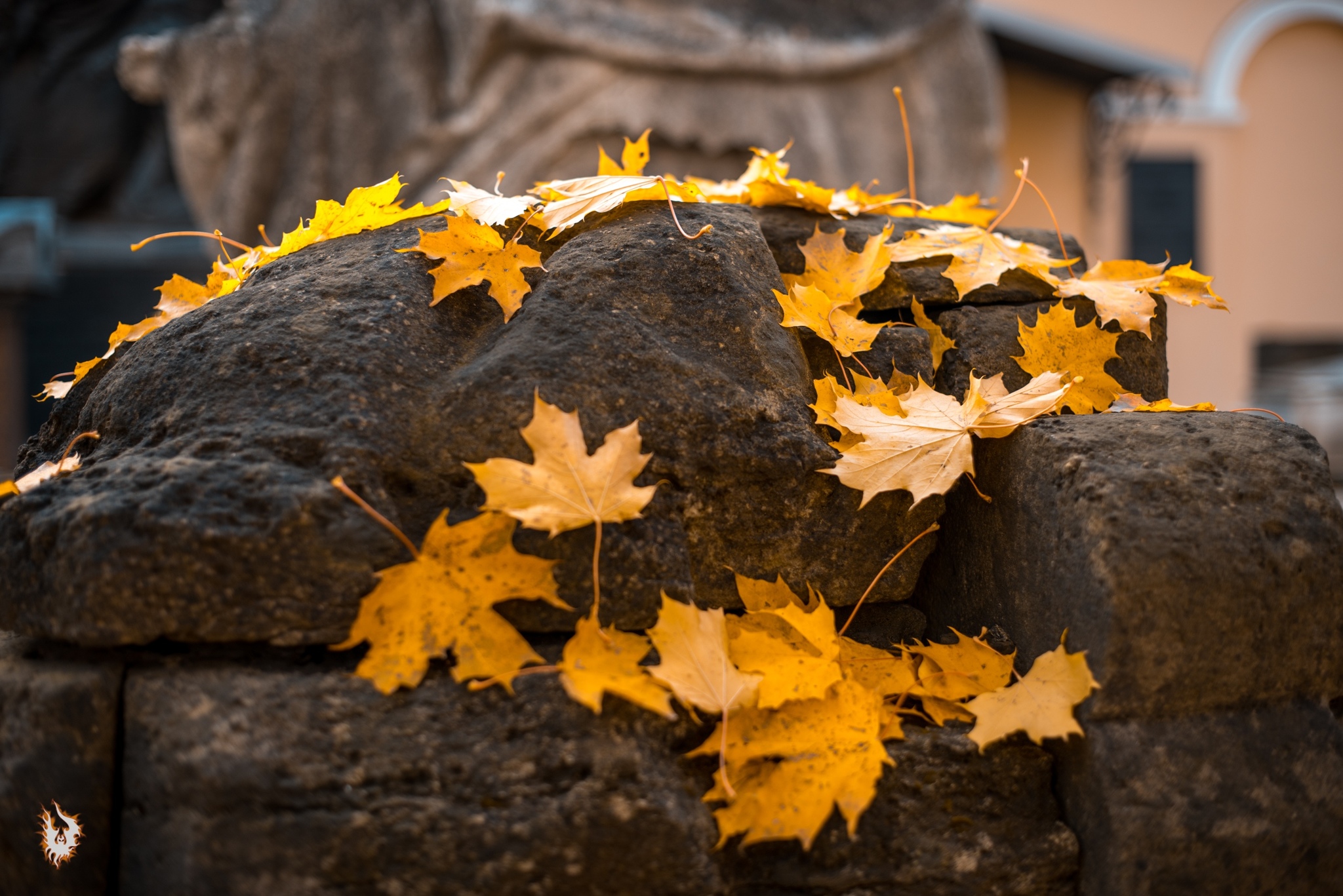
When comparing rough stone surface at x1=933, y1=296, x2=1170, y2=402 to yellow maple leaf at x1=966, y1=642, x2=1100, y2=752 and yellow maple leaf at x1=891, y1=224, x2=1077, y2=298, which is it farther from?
yellow maple leaf at x1=966, y1=642, x2=1100, y2=752

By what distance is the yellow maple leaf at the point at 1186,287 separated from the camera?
1335 mm

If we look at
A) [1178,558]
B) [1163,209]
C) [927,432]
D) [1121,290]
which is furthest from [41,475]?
[1163,209]

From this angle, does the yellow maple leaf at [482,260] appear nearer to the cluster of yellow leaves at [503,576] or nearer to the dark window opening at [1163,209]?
the cluster of yellow leaves at [503,576]

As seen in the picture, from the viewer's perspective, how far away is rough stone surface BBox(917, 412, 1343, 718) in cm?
99

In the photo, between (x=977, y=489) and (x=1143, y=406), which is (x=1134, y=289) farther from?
(x=977, y=489)

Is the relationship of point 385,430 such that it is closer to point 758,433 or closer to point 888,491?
point 758,433

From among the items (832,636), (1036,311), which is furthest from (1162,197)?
(832,636)

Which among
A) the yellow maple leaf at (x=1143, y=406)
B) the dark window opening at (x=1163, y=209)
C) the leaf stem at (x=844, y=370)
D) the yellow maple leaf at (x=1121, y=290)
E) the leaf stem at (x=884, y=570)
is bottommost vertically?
the leaf stem at (x=884, y=570)

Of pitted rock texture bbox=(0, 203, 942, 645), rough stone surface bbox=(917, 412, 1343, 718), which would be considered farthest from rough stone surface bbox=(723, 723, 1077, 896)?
pitted rock texture bbox=(0, 203, 942, 645)

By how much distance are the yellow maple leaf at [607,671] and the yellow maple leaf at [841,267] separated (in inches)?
20.5

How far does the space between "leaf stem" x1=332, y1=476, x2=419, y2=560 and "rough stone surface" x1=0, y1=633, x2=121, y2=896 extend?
255mm

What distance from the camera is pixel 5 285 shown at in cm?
400

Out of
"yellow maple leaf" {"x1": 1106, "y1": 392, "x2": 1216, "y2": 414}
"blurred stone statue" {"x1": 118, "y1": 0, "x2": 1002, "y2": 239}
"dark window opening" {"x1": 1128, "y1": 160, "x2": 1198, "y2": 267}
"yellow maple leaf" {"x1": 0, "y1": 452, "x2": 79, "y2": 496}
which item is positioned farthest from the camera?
"dark window opening" {"x1": 1128, "y1": 160, "x2": 1198, "y2": 267}

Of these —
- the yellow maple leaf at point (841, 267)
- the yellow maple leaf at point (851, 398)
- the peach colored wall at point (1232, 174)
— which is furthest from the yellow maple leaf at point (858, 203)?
the peach colored wall at point (1232, 174)
